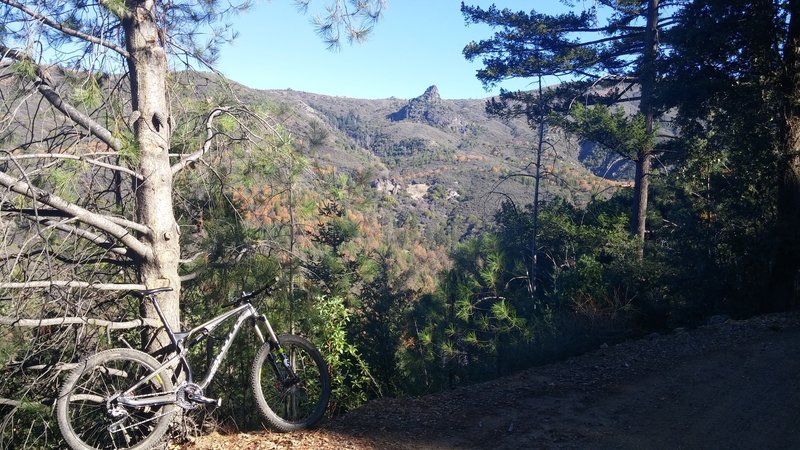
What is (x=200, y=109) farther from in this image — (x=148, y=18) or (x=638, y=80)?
(x=638, y=80)

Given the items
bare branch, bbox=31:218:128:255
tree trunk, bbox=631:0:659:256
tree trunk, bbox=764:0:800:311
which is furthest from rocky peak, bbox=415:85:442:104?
bare branch, bbox=31:218:128:255

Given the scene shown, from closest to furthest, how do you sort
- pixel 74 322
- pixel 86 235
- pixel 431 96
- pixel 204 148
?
pixel 74 322 < pixel 86 235 < pixel 204 148 < pixel 431 96

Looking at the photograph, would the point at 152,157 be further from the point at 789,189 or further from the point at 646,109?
the point at 646,109

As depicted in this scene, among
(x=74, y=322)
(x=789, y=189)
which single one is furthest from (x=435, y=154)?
(x=74, y=322)

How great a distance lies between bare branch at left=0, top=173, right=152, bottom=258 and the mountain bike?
468 mm

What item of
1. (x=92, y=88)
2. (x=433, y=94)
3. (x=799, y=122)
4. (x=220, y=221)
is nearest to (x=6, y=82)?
(x=92, y=88)

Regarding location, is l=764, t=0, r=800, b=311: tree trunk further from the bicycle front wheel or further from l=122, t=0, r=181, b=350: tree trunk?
l=122, t=0, r=181, b=350: tree trunk

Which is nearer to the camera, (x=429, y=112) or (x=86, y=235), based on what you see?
(x=86, y=235)

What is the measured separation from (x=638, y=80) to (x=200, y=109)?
13037 millimetres

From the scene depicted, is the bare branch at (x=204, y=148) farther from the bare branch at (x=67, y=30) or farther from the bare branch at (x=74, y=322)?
the bare branch at (x=74, y=322)

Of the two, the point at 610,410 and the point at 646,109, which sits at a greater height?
the point at 646,109

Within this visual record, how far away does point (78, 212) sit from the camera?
4945 millimetres

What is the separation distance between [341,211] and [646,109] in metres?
8.79

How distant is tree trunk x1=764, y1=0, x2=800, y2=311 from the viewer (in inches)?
424
